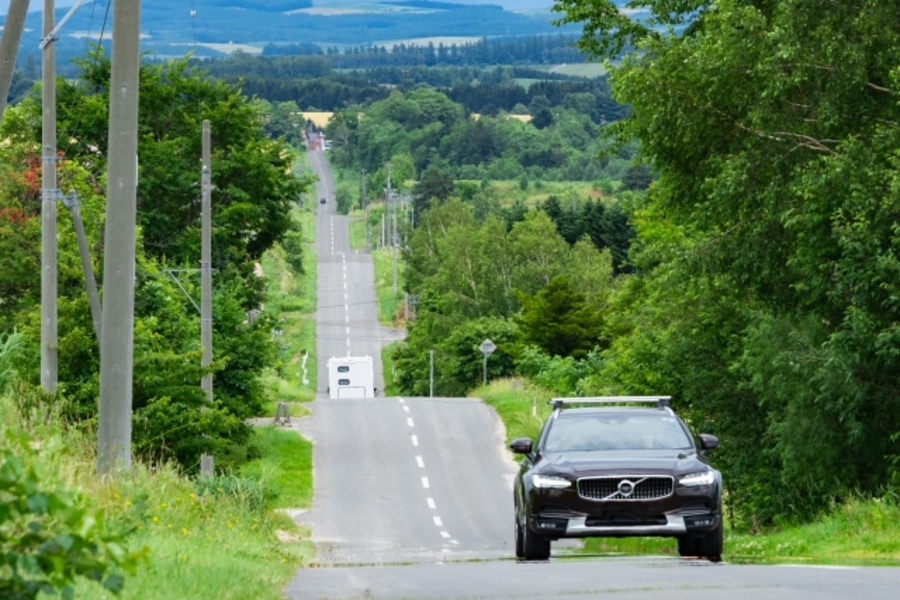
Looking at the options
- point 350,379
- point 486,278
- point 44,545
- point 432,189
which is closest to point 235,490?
point 44,545

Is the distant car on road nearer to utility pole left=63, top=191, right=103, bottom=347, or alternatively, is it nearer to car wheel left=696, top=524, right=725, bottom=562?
car wheel left=696, top=524, right=725, bottom=562

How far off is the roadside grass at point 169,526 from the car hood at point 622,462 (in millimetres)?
2606

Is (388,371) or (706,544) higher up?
(706,544)

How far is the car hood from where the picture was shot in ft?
45.9

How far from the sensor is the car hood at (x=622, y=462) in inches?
550

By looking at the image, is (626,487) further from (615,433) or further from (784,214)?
(784,214)

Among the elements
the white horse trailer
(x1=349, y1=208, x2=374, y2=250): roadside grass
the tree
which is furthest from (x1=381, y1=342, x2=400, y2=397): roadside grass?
the tree

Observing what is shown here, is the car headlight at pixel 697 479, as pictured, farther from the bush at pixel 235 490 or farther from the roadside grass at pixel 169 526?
the bush at pixel 235 490

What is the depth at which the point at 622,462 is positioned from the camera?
1413 centimetres

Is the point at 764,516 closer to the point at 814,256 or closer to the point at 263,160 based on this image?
the point at 814,256

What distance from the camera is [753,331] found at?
2459 centimetres

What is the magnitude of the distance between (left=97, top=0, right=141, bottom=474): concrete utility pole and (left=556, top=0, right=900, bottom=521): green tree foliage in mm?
9337

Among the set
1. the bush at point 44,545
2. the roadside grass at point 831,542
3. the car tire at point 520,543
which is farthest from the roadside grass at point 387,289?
the bush at point 44,545

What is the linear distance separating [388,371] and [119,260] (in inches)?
3271
